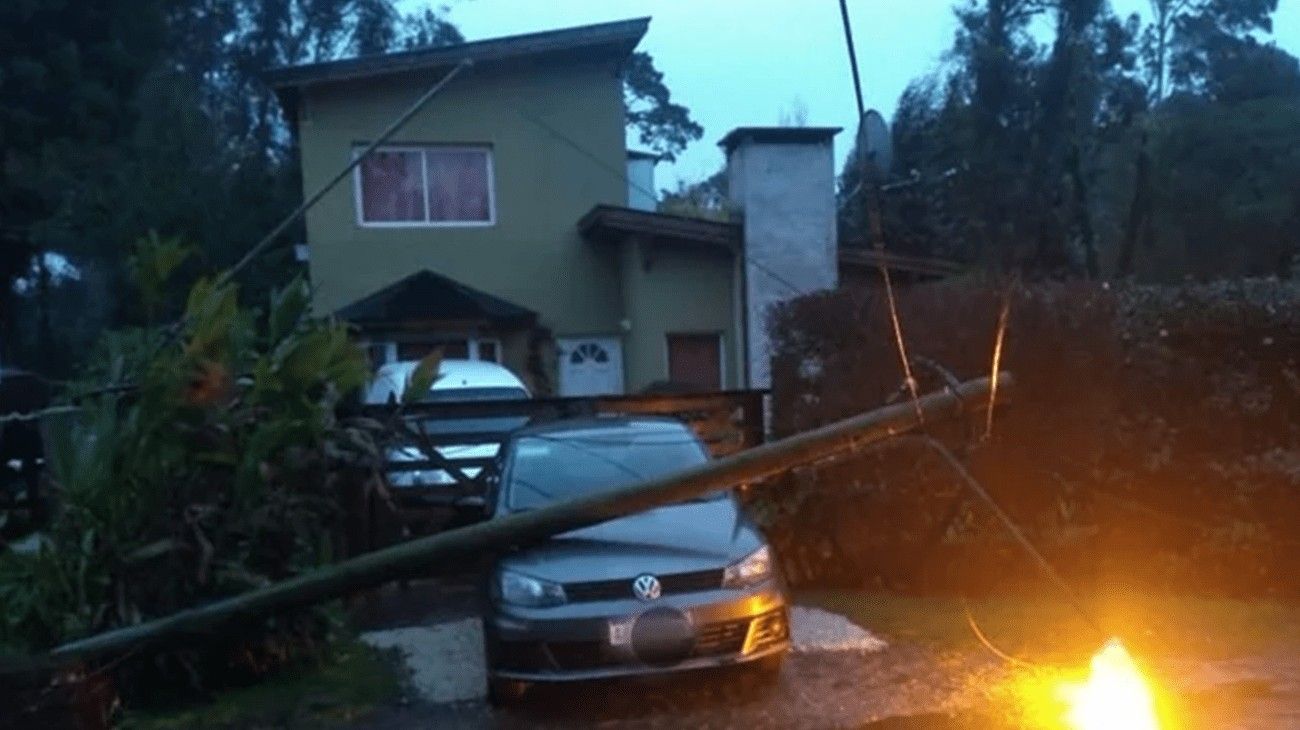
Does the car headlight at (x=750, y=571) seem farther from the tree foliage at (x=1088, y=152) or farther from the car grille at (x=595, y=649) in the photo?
the tree foliage at (x=1088, y=152)

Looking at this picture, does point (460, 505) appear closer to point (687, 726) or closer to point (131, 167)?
point (687, 726)

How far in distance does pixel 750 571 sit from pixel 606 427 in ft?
6.50

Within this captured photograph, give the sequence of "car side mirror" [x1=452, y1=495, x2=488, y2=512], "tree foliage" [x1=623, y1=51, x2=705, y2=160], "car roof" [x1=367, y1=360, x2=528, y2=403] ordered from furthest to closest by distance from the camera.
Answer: "tree foliage" [x1=623, y1=51, x2=705, y2=160]
"car roof" [x1=367, y1=360, x2=528, y2=403]
"car side mirror" [x1=452, y1=495, x2=488, y2=512]

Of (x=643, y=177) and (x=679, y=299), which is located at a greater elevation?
(x=643, y=177)

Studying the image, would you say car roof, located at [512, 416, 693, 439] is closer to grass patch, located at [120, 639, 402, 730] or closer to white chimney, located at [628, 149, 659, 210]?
grass patch, located at [120, 639, 402, 730]

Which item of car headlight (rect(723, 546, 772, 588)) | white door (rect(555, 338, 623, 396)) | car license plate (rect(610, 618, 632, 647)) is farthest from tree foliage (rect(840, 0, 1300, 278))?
car license plate (rect(610, 618, 632, 647))

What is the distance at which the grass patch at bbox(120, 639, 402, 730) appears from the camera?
22.3ft

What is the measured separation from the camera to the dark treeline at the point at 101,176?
75.8 feet

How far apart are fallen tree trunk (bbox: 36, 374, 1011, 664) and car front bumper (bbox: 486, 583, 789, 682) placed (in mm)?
443

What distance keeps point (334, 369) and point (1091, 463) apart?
18.5 ft

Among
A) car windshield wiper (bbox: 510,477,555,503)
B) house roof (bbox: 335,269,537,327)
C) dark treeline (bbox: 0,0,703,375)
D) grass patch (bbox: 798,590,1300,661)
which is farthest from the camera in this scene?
dark treeline (bbox: 0,0,703,375)

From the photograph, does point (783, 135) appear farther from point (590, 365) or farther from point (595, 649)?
point (595, 649)

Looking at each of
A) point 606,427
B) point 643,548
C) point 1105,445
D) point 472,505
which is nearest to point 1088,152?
point 1105,445

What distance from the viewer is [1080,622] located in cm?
817
